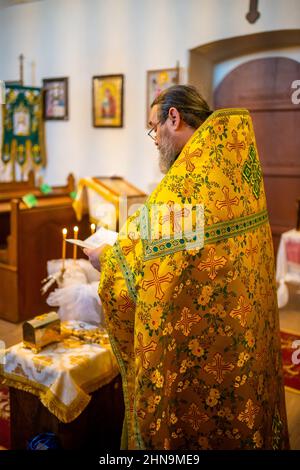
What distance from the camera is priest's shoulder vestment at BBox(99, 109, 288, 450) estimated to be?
1.33 metres

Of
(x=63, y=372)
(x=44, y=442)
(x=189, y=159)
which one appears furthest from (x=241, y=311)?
(x=44, y=442)

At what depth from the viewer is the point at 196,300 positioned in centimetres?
137

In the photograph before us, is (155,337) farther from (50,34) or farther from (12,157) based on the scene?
(50,34)

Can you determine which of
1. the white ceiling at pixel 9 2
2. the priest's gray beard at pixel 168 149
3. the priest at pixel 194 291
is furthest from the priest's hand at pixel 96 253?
the white ceiling at pixel 9 2

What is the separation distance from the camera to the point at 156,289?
131 cm

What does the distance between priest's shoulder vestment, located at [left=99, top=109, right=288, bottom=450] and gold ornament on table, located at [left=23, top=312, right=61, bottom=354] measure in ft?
1.84

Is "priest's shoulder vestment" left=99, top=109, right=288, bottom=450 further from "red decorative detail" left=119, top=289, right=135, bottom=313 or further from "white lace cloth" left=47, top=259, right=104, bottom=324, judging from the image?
"white lace cloth" left=47, top=259, right=104, bottom=324

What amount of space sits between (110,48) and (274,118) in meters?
1.83

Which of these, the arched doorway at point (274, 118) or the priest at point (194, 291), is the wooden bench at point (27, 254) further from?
the priest at point (194, 291)

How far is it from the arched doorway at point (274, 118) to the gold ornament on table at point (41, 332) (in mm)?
3396

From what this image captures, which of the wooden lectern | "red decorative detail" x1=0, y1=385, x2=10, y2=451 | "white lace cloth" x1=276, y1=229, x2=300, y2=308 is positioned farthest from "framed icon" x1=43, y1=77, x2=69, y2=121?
"red decorative detail" x1=0, y1=385, x2=10, y2=451

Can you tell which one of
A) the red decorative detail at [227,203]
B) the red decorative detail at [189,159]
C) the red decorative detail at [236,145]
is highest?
the red decorative detail at [236,145]

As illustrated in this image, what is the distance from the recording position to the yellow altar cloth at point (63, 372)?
179 cm
